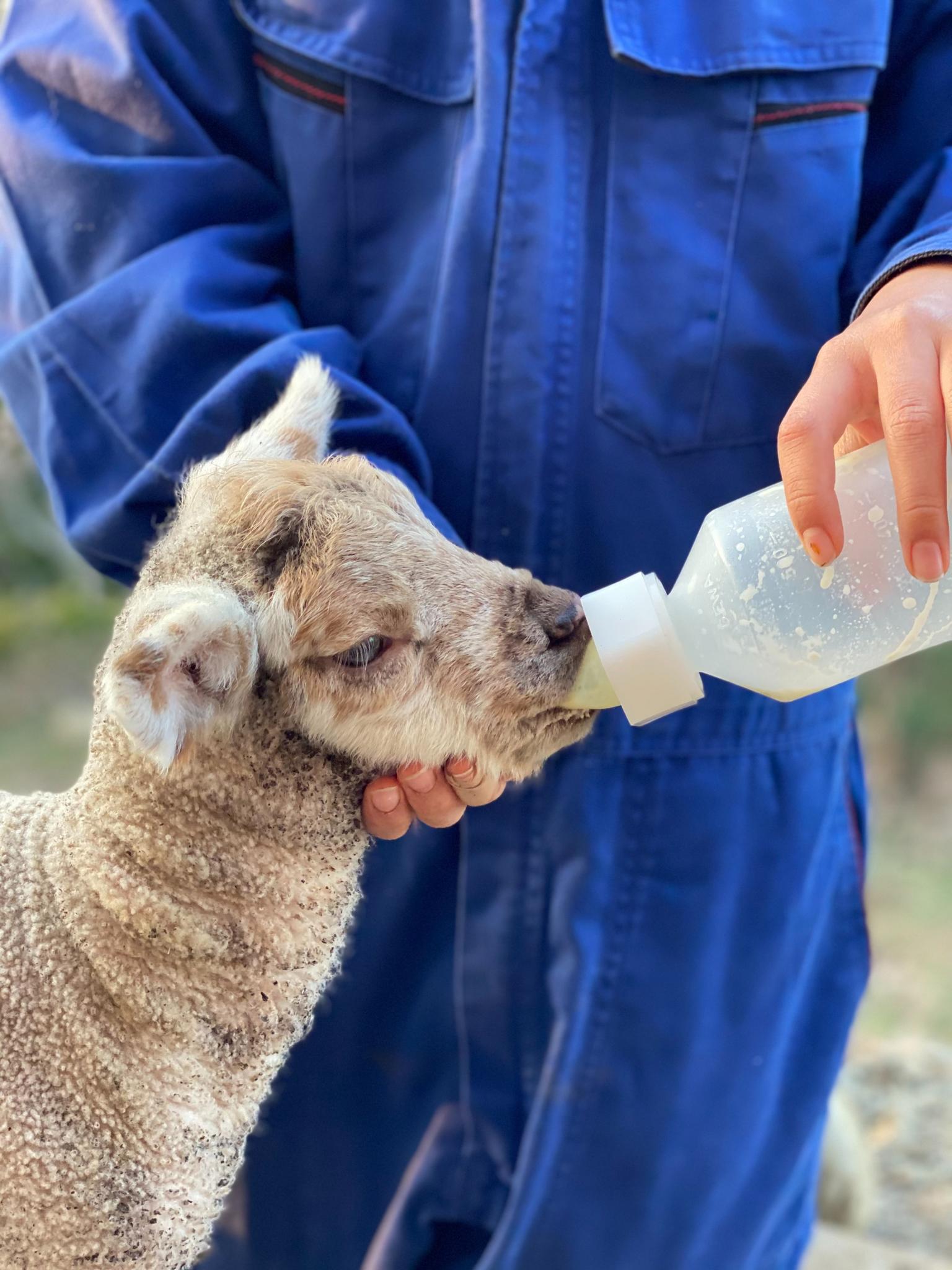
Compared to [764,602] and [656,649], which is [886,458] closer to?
[764,602]

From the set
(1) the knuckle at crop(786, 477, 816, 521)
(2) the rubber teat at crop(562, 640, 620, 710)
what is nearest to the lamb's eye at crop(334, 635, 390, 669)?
(2) the rubber teat at crop(562, 640, 620, 710)

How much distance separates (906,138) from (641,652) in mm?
1175

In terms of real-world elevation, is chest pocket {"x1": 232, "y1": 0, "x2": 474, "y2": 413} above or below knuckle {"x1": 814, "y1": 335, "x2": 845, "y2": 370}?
above

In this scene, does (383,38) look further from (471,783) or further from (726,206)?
(471,783)

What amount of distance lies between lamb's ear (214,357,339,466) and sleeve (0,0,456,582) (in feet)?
0.28

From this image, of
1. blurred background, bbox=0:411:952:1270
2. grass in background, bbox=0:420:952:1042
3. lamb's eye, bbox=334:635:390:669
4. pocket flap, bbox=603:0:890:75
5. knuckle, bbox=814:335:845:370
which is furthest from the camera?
grass in background, bbox=0:420:952:1042

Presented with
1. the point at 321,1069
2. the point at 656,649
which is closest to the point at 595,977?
the point at 321,1069

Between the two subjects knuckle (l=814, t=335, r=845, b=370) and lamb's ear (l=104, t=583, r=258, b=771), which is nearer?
lamb's ear (l=104, t=583, r=258, b=771)

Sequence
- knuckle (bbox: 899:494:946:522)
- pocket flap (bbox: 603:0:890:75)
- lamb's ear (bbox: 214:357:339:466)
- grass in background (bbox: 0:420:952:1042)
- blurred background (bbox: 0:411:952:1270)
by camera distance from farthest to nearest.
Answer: grass in background (bbox: 0:420:952:1042)
blurred background (bbox: 0:411:952:1270)
pocket flap (bbox: 603:0:890:75)
lamb's ear (bbox: 214:357:339:466)
knuckle (bbox: 899:494:946:522)

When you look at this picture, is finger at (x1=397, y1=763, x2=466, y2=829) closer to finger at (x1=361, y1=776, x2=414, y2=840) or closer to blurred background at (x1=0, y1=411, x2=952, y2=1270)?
finger at (x1=361, y1=776, x2=414, y2=840)

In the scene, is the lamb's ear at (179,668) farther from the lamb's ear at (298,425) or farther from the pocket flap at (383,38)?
the pocket flap at (383,38)

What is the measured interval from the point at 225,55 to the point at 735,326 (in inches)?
36.1

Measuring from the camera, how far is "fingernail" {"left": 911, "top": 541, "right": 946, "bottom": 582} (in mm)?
1169

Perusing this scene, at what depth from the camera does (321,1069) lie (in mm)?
2143
